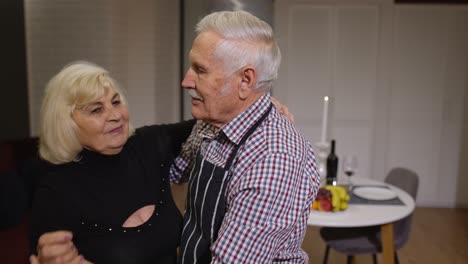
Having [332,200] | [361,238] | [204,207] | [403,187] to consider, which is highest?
[204,207]

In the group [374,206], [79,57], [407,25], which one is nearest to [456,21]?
[407,25]

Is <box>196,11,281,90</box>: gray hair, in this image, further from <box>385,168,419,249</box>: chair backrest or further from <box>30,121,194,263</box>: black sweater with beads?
<box>385,168,419,249</box>: chair backrest

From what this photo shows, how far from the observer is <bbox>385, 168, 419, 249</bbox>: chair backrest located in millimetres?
2924

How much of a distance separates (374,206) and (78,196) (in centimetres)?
188

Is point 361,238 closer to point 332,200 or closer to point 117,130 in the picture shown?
point 332,200

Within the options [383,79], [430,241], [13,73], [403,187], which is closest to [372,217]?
[403,187]

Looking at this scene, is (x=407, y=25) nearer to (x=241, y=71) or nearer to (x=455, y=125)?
(x=455, y=125)

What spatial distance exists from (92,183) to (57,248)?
0.64ft

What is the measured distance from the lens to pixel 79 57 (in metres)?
4.09

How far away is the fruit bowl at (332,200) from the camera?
2.56 metres

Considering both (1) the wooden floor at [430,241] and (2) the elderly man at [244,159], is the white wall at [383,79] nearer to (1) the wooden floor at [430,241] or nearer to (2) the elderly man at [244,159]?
(1) the wooden floor at [430,241]

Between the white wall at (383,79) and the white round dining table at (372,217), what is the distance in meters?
2.43

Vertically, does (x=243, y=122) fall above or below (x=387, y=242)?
above

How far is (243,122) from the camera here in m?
1.13
